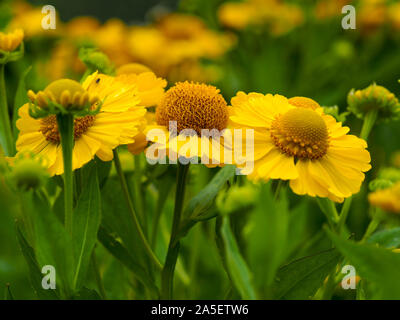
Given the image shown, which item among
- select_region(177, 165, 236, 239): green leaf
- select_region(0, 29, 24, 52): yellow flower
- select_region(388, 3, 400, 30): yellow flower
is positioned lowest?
select_region(177, 165, 236, 239): green leaf

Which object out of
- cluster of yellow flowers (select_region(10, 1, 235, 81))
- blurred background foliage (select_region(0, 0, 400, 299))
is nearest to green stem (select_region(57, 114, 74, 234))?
blurred background foliage (select_region(0, 0, 400, 299))

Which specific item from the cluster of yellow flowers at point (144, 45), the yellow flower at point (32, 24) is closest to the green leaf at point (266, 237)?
the cluster of yellow flowers at point (144, 45)

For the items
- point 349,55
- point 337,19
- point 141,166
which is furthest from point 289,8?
point 141,166

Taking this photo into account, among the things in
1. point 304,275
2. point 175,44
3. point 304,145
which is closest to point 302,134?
point 304,145

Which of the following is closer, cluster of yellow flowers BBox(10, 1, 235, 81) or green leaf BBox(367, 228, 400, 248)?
green leaf BBox(367, 228, 400, 248)

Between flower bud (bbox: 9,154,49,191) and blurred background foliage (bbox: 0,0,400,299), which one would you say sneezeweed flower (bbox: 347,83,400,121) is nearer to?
flower bud (bbox: 9,154,49,191)

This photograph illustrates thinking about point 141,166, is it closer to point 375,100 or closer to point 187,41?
point 375,100

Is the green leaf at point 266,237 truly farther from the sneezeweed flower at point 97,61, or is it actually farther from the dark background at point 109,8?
the dark background at point 109,8
